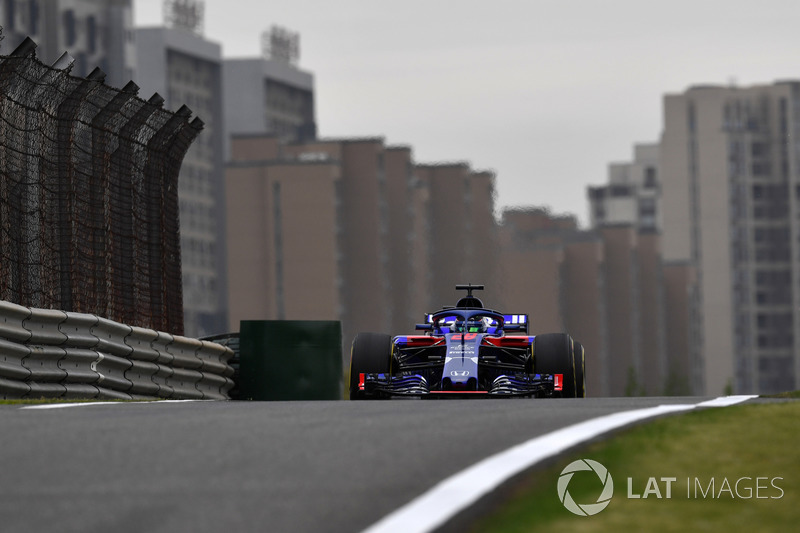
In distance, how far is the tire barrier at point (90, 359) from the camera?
1398 cm

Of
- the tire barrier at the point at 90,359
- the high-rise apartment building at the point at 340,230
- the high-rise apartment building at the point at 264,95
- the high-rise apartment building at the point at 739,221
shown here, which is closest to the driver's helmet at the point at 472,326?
the tire barrier at the point at 90,359

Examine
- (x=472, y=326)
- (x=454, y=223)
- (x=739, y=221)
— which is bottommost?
(x=472, y=326)

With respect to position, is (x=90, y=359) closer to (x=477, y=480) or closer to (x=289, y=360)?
(x=289, y=360)

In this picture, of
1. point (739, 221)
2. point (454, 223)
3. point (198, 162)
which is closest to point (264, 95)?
point (198, 162)

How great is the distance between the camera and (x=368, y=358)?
17266 millimetres

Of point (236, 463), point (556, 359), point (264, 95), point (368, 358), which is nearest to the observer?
point (236, 463)

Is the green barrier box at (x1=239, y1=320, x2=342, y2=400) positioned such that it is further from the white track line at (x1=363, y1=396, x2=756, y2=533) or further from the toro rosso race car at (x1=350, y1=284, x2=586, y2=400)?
the white track line at (x1=363, y1=396, x2=756, y2=533)

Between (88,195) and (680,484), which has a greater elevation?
(88,195)

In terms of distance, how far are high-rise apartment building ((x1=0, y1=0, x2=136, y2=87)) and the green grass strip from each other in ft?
318

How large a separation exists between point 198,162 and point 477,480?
402 feet

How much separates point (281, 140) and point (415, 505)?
109545 millimetres

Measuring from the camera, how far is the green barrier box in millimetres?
19062

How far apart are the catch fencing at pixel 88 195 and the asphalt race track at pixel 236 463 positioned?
17.5ft

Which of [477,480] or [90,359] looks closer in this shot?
[477,480]
